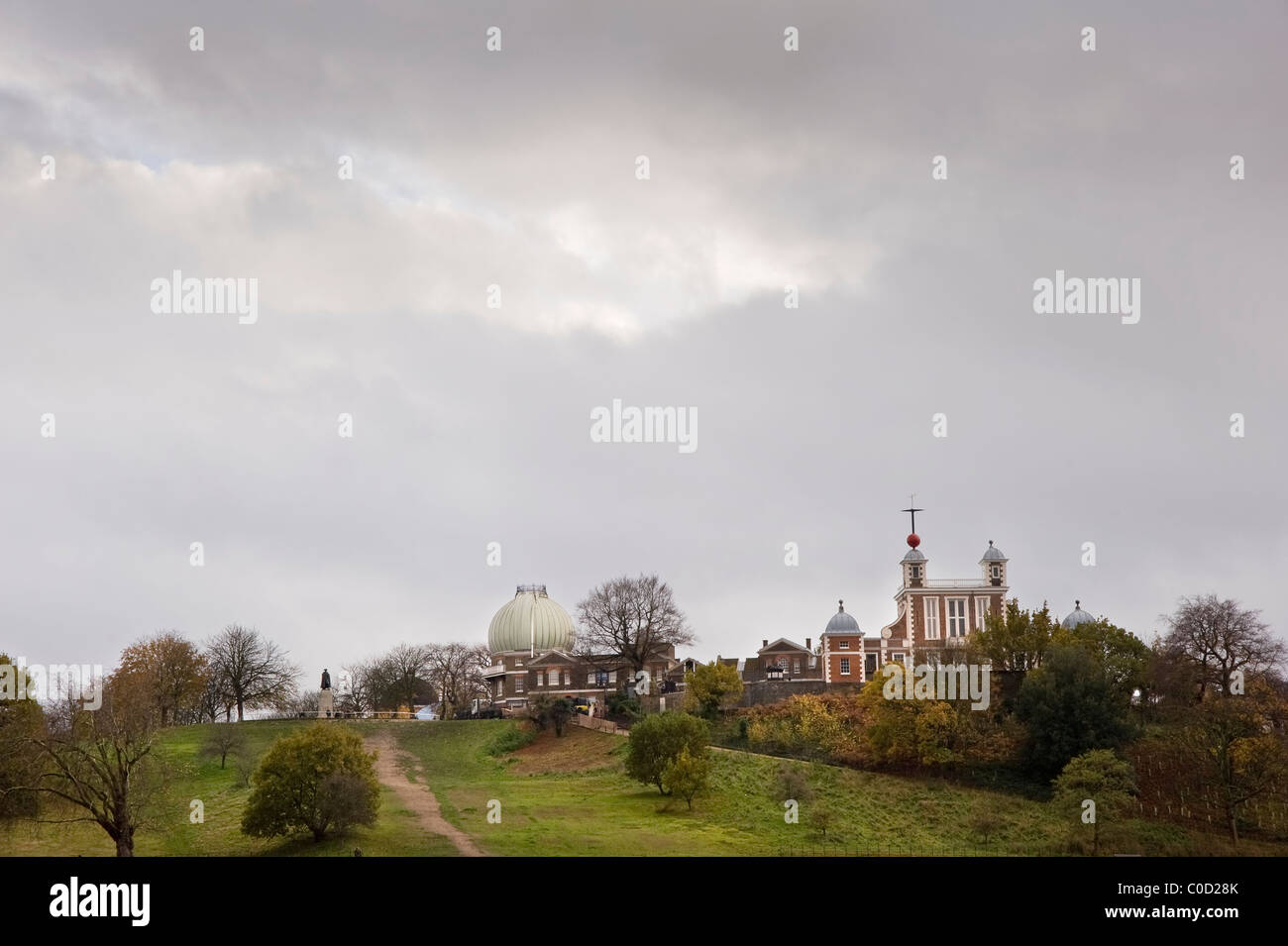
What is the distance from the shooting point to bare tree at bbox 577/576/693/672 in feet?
302

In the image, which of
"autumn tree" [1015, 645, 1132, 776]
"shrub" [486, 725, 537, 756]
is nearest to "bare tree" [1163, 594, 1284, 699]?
"autumn tree" [1015, 645, 1132, 776]

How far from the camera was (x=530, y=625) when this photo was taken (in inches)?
4087

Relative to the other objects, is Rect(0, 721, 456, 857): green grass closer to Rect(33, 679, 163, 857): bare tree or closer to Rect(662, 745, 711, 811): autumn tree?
Rect(33, 679, 163, 857): bare tree

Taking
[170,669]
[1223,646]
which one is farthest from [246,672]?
[1223,646]

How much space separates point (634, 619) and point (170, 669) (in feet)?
101

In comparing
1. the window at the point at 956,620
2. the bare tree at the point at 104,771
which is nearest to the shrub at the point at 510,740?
the bare tree at the point at 104,771

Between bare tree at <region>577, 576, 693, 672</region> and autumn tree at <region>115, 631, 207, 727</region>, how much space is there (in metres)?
26.1

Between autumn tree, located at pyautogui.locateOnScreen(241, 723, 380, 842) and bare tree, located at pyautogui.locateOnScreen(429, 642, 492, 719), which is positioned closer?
autumn tree, located at pyautogui.locateOnScreen(241, 723, 380, 842)

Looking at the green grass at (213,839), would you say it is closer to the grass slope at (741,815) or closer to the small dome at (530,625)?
the grass slope at (741,815)

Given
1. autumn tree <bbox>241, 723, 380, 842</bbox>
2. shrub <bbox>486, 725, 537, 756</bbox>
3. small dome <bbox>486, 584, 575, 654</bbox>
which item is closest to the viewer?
autumn tree <bbox>241, 723, 380, 842</bbox>

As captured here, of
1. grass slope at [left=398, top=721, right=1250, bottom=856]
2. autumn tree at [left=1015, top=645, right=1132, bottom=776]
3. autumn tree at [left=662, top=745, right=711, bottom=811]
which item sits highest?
autumn tree at [left=1015, top=645, right=1132, bottom=776]

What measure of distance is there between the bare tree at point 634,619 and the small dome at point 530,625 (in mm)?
10773
